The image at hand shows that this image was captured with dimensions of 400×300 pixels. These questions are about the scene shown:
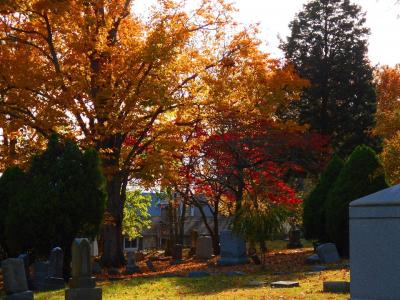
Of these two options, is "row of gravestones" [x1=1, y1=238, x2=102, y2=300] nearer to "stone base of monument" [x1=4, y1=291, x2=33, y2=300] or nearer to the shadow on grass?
"stone base of monument" [x1=4, y1=291, x2=33, y2=300]

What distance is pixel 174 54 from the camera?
21375 millimetres

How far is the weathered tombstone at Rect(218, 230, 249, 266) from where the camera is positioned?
21312 mm

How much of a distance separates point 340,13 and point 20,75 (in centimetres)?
2372

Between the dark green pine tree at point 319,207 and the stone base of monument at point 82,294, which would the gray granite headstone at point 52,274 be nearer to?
the stone base of monument at point 82,294

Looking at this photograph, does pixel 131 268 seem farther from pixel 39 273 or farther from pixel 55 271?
pixel 55 271

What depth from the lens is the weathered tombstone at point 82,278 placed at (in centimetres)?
1221

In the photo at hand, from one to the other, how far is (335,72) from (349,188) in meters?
18.3

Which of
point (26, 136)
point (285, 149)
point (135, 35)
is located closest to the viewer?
point (135, 35)

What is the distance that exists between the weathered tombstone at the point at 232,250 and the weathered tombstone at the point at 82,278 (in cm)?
882

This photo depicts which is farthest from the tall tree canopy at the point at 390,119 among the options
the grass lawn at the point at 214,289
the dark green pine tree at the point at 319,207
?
the grass lawn at the point at 214,289

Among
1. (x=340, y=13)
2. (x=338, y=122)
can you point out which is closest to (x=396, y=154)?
(x=338, y=122)

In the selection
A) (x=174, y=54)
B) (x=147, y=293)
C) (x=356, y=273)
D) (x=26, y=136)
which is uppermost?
(x=174, y=54)

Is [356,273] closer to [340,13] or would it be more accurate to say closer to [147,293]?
[147,293]

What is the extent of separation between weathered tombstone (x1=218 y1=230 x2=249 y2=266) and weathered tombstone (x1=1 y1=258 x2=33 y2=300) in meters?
8.95
